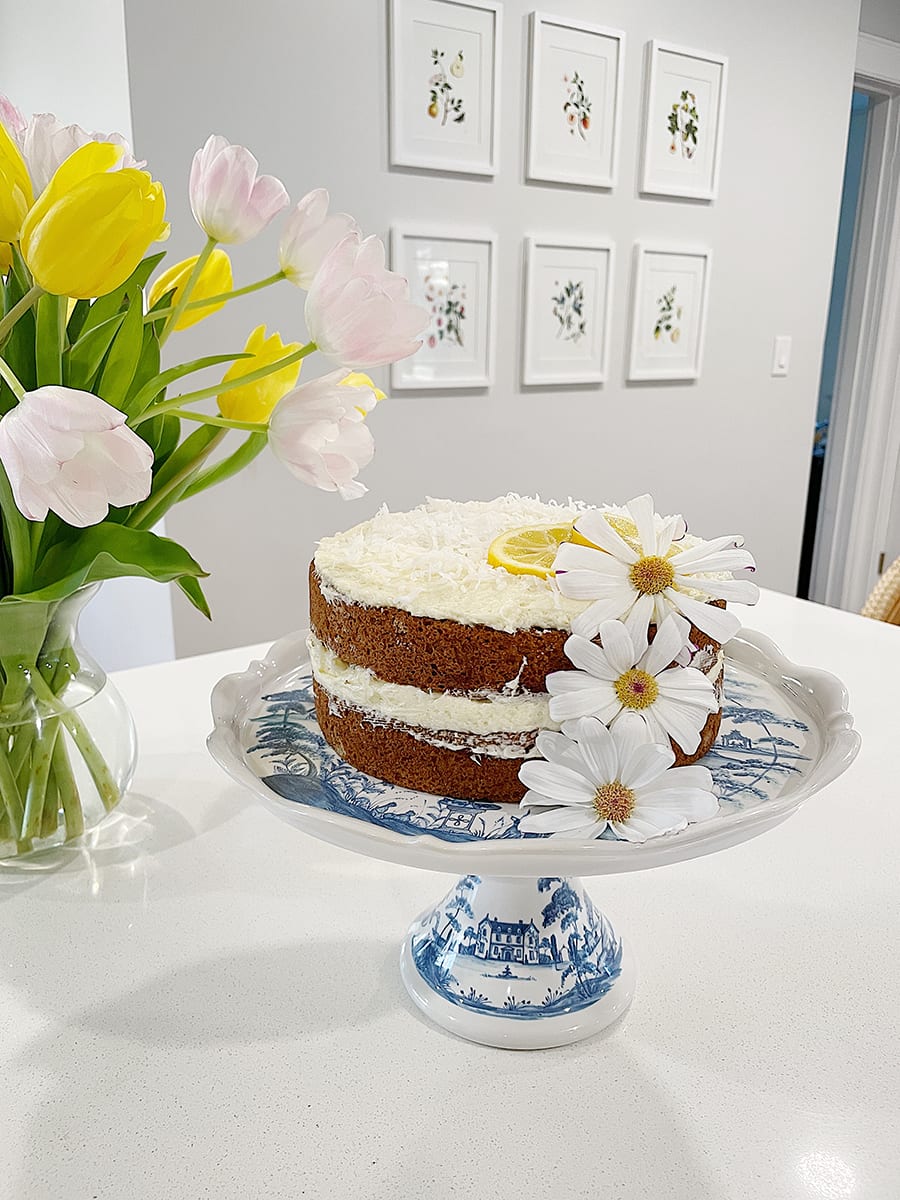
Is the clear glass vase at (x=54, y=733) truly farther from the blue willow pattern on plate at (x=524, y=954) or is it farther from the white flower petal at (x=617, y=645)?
the white flower petal at (x=617, y=645)

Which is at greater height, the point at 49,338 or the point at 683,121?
the point at 683,121

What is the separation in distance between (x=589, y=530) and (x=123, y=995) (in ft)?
1.46

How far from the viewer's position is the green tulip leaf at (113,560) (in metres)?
0.65

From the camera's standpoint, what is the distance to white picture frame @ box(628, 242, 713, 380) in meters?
2.65

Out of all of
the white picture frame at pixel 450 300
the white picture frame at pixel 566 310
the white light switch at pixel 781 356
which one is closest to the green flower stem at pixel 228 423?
the white picture frame at pixel 450 300

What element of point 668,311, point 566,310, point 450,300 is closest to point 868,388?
point 668,311

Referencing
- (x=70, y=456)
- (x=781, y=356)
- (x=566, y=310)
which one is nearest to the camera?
(x=70, y=456)

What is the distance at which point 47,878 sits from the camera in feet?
2.55

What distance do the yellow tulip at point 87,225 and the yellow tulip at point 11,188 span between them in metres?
0.04

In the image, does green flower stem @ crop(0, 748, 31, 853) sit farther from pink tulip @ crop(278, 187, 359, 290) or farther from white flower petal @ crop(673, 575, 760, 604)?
white flower petal @ crop(673, 575, 760, 604)

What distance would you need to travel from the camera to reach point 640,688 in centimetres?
56

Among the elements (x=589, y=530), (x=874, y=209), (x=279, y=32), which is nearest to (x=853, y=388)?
(x=874, y=209)

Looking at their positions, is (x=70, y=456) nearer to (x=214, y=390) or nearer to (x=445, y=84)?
(x=214, y=390)

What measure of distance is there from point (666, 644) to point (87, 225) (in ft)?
1.29
